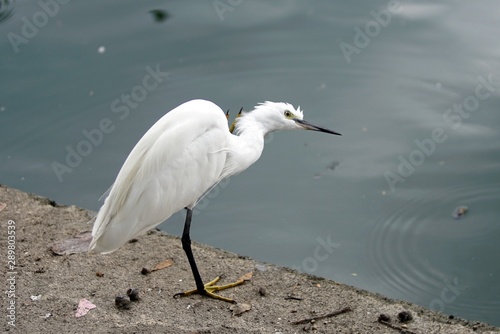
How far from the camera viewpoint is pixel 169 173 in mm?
4652

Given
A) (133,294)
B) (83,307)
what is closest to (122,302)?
(133,294)

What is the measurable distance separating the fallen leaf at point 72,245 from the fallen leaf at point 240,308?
114 centimetres

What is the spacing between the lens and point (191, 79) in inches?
290

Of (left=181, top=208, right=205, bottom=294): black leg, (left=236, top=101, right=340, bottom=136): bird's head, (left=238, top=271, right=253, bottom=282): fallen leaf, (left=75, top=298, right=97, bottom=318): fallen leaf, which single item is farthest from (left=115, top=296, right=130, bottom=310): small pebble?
(left=236, top=101, right=340, bottom=136): bird's head

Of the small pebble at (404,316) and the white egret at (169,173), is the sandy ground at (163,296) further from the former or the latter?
the white egret at (169,173)

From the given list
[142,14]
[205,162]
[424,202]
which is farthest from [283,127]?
[142,14]

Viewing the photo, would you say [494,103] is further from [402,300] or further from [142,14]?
[142,14]

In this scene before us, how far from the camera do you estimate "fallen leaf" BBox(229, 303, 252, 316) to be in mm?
4676

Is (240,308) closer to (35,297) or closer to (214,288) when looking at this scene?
(214,288)

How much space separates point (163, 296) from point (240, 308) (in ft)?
1.58

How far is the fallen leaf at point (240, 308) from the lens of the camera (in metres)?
4.68

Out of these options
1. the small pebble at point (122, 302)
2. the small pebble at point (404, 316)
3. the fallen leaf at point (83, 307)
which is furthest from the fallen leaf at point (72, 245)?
the small pebble at point (404, 316)

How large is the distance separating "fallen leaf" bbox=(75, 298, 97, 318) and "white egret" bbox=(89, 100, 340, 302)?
314mm

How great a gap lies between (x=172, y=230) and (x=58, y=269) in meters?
1.07
